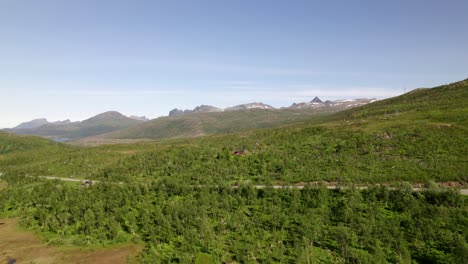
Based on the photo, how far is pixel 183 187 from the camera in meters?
38.6

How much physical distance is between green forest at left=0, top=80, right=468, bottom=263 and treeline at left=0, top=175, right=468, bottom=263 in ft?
0.36

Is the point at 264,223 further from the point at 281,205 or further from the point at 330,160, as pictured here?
the point at 330,160

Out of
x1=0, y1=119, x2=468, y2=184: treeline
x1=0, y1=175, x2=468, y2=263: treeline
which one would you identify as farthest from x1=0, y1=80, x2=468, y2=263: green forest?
x1=0, y1=119, x2=468, y2=184: treeline

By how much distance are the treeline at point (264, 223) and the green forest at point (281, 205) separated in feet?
0.36

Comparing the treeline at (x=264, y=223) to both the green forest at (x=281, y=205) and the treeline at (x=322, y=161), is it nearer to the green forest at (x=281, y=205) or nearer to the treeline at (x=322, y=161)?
the green forest at (x=281, y=205)

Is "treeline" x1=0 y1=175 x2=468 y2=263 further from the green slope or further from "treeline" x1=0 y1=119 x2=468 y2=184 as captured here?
"treeline" x1=0 y1=119 x2=468 y2=184

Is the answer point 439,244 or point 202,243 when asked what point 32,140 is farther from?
point 439,244

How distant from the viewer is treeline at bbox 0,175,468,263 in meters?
21.9

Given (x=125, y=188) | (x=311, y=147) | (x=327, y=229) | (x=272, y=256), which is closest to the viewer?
(x=272, y=256)

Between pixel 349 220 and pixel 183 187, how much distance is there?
22.6 meters

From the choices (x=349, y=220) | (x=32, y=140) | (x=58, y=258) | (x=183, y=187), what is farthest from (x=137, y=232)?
(x=32, y=140)

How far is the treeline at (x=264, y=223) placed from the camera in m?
21.9

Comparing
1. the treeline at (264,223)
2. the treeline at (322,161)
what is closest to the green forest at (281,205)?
the treeline at (264,223)

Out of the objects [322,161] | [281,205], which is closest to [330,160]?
[322,161]
